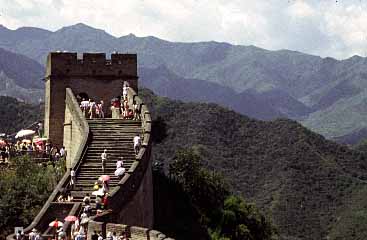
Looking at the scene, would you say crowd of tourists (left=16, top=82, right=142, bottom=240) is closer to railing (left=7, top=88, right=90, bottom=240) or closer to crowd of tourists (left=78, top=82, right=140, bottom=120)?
crowd of tourists (left=78, top=82, right=140, bottom=120)

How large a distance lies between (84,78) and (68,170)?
12.3 metres

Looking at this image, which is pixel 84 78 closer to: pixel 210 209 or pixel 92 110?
pixel 92 110

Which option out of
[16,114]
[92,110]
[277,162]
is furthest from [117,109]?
[277,162]

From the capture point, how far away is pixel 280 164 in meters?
159

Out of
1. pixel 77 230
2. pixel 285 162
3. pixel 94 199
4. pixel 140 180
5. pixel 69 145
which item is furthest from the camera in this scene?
pixel 285 162

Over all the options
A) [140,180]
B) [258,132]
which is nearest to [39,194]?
[140,180]

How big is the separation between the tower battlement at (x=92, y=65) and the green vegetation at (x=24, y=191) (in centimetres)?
666

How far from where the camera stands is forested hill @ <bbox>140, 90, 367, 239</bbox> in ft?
447

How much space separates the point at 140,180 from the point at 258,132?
15268 cm

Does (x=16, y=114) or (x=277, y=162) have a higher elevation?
(x=16, y=114)

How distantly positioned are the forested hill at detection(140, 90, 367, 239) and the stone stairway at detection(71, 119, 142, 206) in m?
89.6

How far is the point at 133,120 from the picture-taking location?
108ft

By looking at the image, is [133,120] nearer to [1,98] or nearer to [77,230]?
[77,230]

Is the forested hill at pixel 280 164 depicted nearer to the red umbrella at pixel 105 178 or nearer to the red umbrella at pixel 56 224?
the red umbrella at pixel 105 178
